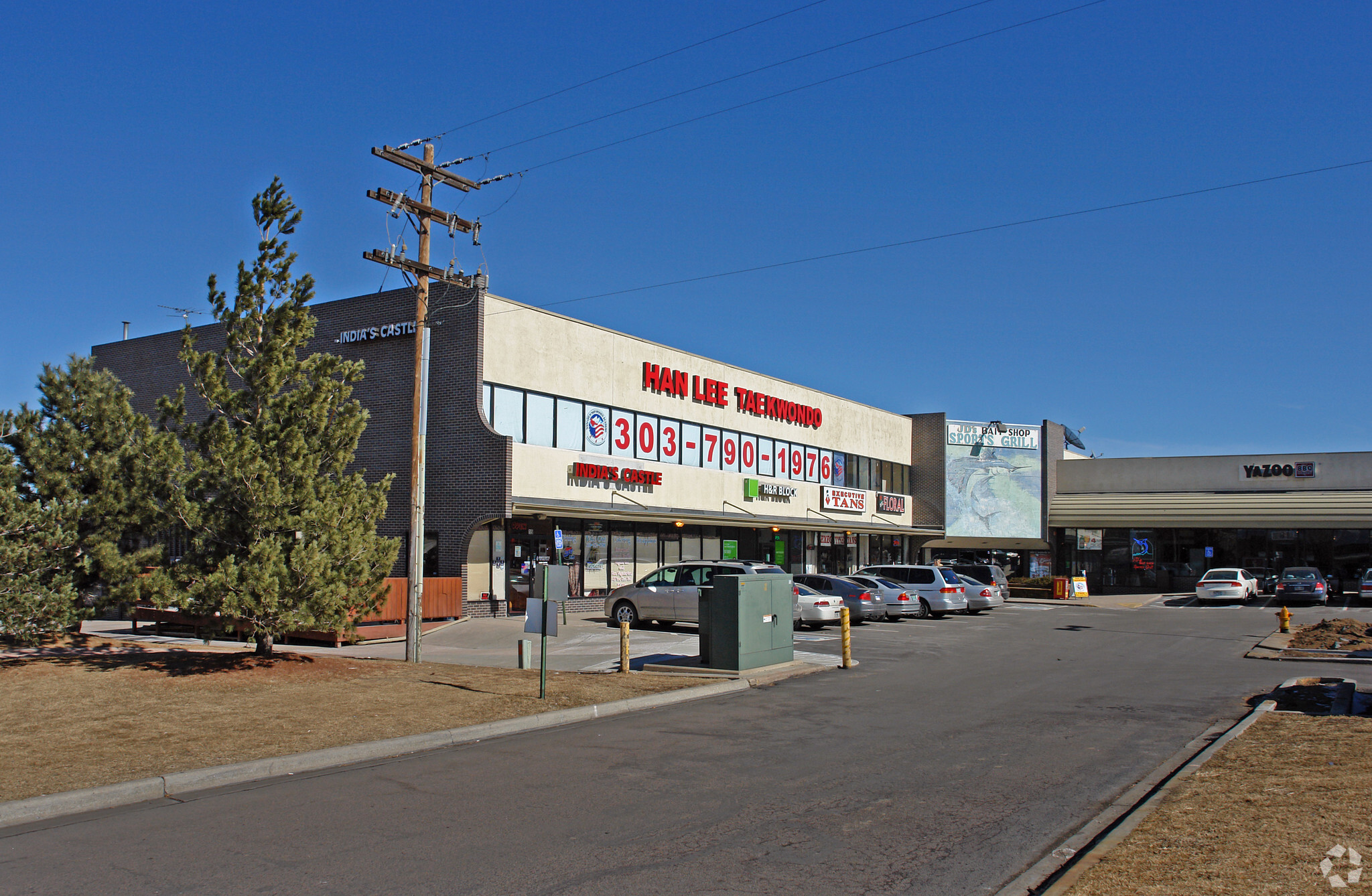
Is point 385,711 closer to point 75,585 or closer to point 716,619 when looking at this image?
point 716,619

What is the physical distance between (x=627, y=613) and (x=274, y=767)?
16209 mm

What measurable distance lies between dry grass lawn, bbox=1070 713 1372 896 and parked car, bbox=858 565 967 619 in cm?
2278

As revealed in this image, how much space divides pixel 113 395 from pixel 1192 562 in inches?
1908

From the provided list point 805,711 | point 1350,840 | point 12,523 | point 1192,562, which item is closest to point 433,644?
point 12,523

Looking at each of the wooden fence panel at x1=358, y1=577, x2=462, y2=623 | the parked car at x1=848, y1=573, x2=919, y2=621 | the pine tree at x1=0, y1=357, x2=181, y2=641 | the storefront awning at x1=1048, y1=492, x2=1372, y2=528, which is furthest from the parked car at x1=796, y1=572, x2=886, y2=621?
the storefront awning at x1=1048, y1=492, x2=1372, y2=528

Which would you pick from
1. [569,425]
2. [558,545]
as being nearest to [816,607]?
[558,545]

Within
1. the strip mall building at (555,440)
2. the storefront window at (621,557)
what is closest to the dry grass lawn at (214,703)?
the strip mall building at (555,440)

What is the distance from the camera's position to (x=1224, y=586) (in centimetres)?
4153

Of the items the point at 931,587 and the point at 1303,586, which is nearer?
the point at 931,587

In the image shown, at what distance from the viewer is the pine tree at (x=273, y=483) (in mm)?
15234

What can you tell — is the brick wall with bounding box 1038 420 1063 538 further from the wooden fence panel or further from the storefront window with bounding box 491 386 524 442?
the wooden fence panel

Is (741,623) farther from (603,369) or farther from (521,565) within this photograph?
(603,369)

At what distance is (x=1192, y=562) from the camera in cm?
5103

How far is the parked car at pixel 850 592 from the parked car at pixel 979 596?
709cm
